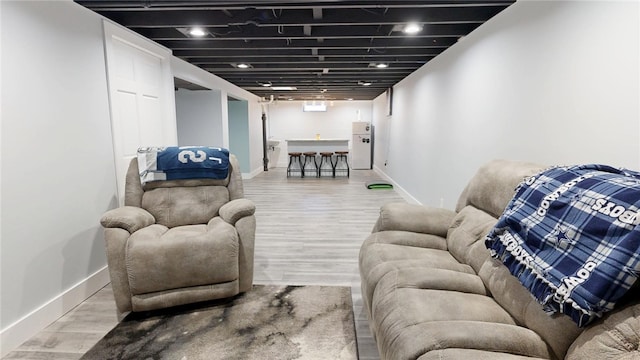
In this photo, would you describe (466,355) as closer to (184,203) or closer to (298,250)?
(184,203)

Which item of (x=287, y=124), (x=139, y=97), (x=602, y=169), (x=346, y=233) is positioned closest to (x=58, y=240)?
(x=139, y=97)

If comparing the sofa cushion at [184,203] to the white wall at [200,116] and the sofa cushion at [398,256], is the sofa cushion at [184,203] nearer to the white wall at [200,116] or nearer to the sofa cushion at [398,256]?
the sofa cushion at [398,256]

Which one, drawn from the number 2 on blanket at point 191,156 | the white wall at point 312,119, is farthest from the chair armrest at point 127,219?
the white wall at point 312,119

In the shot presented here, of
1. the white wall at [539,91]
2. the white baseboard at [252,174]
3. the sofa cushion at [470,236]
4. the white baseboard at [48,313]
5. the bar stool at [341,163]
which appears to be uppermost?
the white wall at [539,91]

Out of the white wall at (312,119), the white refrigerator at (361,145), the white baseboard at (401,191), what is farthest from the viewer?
the white wall at (312,119)

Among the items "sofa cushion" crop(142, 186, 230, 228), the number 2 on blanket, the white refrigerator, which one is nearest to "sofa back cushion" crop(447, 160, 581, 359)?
"sofa cushion" crop(142, 186, 230, 228)

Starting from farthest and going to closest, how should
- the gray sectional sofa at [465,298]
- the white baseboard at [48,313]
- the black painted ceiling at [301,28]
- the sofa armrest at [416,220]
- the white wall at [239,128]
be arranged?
the white wall at [239,128] → the black painted ceiling at [301,28] → the sofa armrest at [416,220] → the white baseboard at [48,313] → the gray sectional sofa at [465,298]

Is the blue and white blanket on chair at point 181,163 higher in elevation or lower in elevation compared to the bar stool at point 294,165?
higher

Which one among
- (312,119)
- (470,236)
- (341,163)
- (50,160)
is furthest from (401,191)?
(312,119)

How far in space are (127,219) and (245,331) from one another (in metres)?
1.05

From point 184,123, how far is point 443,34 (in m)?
4.92

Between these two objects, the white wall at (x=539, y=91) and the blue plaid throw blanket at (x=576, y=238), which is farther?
the white wall at (x=539, y=91)

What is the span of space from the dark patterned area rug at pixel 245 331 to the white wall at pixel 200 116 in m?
4.43

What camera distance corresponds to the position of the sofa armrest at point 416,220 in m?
2.21
